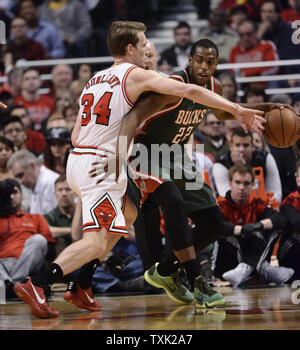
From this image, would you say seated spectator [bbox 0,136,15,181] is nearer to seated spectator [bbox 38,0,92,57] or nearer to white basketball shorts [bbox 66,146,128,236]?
white basketball shorts [bbox 66,146,128,236]

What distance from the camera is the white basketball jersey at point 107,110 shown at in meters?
4.41

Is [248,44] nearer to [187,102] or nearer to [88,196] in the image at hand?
[187,102]

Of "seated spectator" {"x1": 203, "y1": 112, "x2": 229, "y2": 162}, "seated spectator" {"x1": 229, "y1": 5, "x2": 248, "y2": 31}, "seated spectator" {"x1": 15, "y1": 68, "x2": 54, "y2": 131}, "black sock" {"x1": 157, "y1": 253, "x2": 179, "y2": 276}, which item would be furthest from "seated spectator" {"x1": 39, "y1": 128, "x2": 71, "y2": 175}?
"seated spectator" {"x1": 229, "y1": 5, "x2": 248, "y2": 31}

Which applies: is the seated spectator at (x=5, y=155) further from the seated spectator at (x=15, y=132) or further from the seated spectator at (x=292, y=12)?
the seated spectator at (x=292, y=12)

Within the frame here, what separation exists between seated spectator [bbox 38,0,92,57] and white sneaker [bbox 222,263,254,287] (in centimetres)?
599

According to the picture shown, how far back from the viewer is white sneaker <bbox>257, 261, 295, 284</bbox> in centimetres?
630

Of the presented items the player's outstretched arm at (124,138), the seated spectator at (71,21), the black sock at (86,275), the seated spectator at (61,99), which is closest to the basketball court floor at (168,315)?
the black sock at (86,275)

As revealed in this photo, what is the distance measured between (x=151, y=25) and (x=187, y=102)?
7703 mm

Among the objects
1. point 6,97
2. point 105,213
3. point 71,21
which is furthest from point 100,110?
point 71,21

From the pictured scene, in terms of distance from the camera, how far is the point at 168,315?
14.2 feet

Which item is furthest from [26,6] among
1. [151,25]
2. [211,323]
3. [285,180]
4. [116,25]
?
[211,323]

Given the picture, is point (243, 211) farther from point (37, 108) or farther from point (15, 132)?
point (37, 108)

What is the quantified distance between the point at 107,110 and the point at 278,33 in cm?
616

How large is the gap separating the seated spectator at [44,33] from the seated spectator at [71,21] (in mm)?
184
